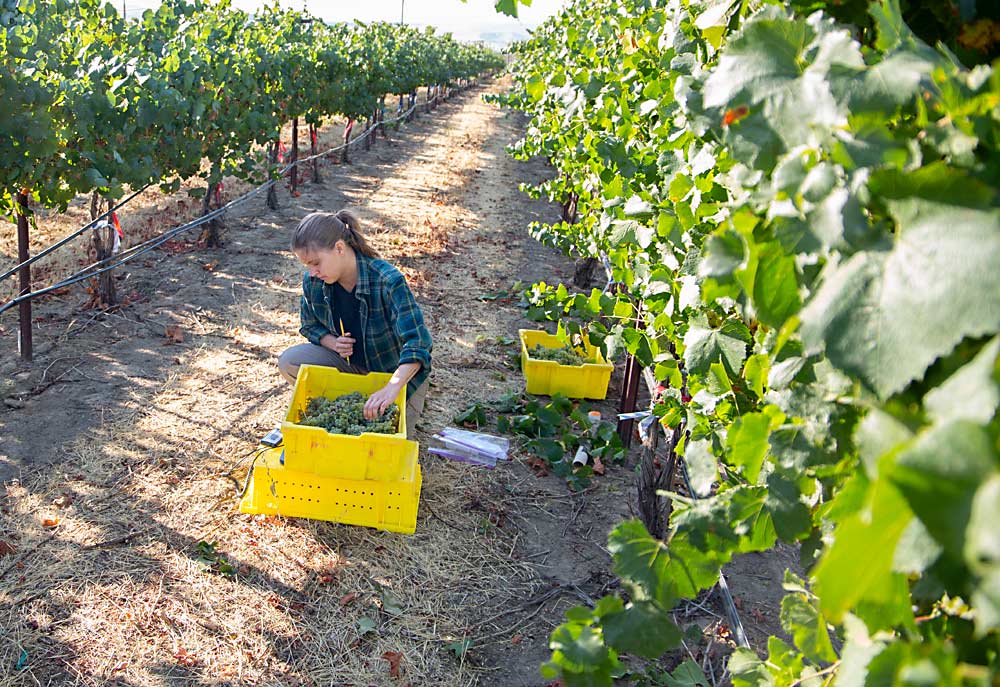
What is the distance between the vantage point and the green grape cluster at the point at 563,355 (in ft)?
17.4

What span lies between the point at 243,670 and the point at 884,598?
2650mm

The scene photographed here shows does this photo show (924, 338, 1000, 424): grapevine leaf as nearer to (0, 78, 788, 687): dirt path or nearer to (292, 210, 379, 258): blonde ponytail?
(0, 78, 788, 687): dirt path

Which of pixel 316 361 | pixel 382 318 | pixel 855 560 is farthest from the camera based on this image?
pixel 316 361

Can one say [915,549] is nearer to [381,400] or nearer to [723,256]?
[723,256]

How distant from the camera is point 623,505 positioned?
411 centimetres

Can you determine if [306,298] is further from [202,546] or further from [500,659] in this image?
[500,659]

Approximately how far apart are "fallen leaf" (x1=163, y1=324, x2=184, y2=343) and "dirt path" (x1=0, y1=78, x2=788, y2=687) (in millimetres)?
22

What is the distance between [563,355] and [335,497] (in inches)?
87.3

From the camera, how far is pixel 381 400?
3.48 metres

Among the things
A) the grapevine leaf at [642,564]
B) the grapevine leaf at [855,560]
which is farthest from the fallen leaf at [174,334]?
the grapevine leaf at [855,560]

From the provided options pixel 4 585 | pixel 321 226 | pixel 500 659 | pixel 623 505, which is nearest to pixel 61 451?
pixel 4 585

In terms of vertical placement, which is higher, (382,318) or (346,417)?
(382,318)

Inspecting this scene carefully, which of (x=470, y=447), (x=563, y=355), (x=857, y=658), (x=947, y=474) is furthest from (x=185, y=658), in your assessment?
(x=563, y=355)

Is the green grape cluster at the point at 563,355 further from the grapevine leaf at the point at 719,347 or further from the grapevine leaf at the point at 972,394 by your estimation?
the grapevine leaf at the point at 972,394
